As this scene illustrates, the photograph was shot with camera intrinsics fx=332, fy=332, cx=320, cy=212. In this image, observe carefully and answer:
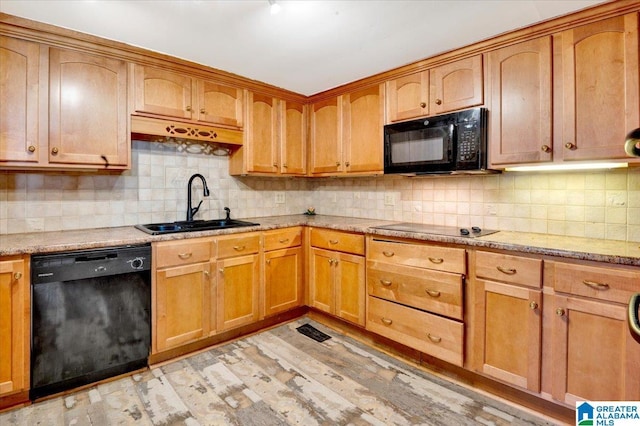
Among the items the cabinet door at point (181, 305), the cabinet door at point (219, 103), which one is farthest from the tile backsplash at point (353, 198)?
the cabinet door at point (181, 305)

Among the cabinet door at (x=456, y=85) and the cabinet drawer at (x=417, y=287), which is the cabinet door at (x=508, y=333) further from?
the cabinet door at (x=456, y=85)

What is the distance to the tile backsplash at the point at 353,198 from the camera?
2.07 meters

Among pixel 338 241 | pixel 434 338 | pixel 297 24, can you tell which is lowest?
pixel 434 338

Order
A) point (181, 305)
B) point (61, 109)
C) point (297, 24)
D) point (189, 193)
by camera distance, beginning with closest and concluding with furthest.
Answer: point (297, 24), point (61, 109), point (181, 305), point (189, 193)

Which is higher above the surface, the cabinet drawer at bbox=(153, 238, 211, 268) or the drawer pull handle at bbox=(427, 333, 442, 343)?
the cabinet drawer at bbox=(153, 238, 211, 268)

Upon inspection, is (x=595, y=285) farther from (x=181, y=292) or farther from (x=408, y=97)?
(x=181, y=292)

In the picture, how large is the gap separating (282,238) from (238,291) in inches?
23.3

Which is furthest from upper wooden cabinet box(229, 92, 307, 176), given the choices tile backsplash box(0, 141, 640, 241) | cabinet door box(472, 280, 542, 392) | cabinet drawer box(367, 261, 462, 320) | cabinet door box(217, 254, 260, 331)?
cabinet door box(472, 280, 542, 392)

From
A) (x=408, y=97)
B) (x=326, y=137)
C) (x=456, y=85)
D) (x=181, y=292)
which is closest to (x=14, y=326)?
(x=181, y=292)

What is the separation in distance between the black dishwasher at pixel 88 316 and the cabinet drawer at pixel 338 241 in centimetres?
139

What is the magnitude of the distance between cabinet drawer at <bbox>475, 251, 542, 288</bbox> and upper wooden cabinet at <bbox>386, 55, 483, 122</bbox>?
41.4 inches

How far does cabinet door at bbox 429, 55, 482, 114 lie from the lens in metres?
2.26

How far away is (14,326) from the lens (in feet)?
5.98

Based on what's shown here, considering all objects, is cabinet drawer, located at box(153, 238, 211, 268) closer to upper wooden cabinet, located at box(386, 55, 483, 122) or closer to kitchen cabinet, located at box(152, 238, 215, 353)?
kitchen cabinet, located at box(152, 238, 215, 353)
